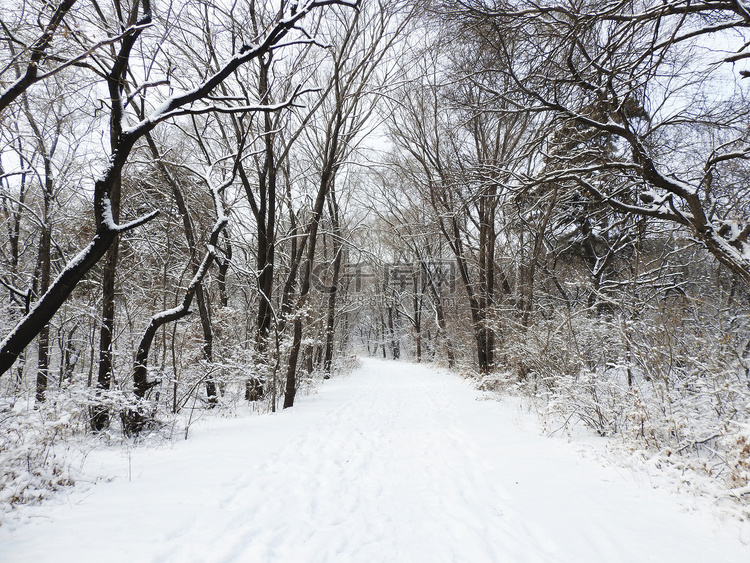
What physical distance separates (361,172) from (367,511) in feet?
38.4

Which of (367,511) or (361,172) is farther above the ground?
(361,172)

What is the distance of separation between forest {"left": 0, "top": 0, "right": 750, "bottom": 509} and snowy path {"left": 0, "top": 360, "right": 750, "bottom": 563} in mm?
681

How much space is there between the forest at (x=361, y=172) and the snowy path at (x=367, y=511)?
2.23ft

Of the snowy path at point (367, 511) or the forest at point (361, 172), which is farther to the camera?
the forest at point (361, 172)

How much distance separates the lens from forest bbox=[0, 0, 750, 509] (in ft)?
11.3

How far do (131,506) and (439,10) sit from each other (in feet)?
22.4

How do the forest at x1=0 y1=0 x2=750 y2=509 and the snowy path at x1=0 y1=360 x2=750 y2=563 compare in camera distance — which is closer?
the snowy path at x1=0 y1=360 x2=750 y2=563

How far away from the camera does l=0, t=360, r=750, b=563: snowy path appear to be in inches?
91.3

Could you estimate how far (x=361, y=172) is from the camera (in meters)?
12.7

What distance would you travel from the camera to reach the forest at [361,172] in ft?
11.3

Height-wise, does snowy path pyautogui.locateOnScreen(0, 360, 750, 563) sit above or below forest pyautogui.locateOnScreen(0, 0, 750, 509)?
below

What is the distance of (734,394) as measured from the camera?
344 centimetres

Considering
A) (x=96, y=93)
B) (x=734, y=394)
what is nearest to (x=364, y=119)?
(x=96, y=93)

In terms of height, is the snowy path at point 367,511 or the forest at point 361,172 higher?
the forest at point 361,172
